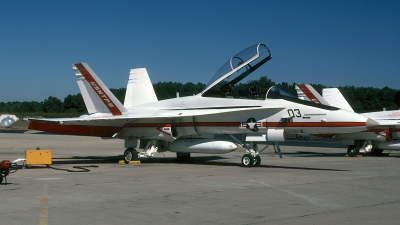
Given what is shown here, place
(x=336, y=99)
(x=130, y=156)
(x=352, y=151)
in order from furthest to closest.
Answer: (x=336, y=99), (x=352, y=151), (x=130, y=156)

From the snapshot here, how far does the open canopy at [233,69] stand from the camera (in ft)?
52.9

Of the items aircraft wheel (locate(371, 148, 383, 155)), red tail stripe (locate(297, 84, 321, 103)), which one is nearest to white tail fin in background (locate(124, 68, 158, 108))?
red tail stripe (locate(297, 84, 321, 103))

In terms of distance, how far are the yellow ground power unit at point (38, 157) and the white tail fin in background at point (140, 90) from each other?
5.16 metres

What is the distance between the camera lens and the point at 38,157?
1551cm

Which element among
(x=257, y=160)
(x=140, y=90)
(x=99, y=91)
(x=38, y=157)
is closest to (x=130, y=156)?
(x=99, y=91)

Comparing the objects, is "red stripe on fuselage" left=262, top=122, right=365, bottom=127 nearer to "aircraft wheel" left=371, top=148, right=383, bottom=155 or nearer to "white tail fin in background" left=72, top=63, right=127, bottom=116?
"white tail fin in background" left=72, top=63, right=127, bottom=116

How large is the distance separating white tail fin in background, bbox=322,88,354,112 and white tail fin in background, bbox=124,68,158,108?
1053cm

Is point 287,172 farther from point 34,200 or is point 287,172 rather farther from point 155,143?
point 34,200

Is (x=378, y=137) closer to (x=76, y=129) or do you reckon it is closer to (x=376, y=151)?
(x=376, y=151)

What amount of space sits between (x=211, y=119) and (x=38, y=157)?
18.6ft

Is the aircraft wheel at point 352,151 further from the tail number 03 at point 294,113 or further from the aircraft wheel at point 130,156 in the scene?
the aircraft wheel at point 130,156

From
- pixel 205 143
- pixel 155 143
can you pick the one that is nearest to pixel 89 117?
pixel 155 143

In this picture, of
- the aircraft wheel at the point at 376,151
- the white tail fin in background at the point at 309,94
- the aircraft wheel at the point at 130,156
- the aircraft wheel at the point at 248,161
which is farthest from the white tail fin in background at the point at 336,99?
the aircraft wheel at the point at 130,156

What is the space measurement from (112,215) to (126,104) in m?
13.0
